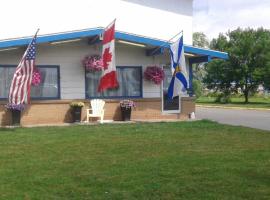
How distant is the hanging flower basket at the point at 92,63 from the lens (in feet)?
58.0

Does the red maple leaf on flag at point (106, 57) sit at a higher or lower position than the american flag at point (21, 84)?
higher

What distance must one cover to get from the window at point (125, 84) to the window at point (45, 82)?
53.7 inches

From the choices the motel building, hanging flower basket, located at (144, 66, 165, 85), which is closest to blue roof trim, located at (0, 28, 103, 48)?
the motel building

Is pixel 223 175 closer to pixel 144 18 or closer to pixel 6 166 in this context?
pixel 6 166

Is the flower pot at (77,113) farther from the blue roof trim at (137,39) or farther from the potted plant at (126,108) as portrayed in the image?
the blue roof trim at (137,39)

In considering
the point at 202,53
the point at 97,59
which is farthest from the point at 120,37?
the point at 202,53

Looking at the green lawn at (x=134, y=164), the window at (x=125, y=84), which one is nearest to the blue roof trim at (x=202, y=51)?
the window at (x=125, y=84)

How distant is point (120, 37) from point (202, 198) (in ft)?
37.9

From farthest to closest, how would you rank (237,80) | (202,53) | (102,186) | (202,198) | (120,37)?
(237,80), (202,53), (120,37), (102,186), (202,198)

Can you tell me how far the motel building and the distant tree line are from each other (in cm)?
1928

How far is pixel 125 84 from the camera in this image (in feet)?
61.8

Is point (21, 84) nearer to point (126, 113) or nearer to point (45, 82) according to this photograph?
point (45, 82)

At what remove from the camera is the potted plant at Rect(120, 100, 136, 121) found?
18.0 m

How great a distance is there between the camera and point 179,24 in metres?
21.6
